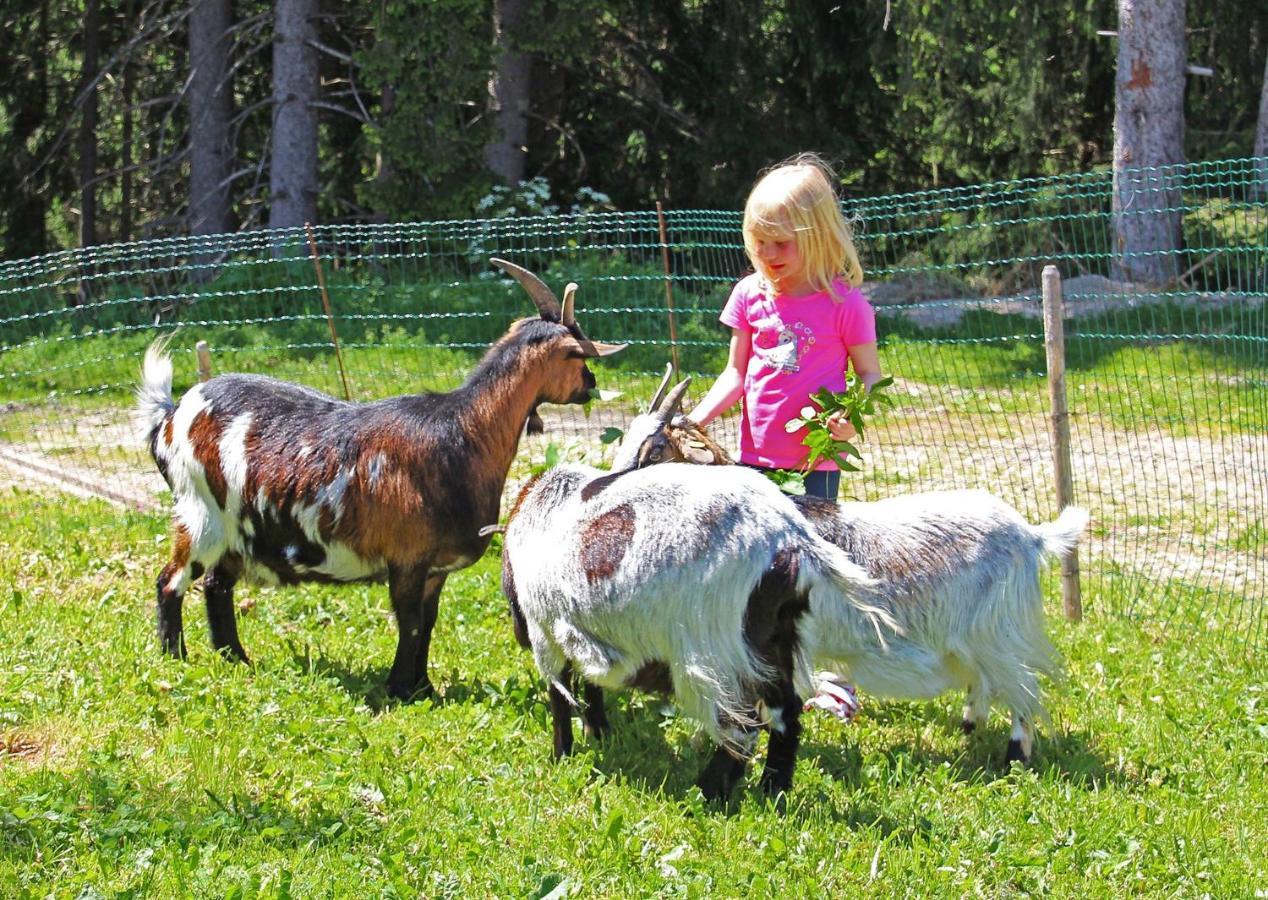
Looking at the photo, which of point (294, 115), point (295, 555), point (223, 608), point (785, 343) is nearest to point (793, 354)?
point (785, 343)

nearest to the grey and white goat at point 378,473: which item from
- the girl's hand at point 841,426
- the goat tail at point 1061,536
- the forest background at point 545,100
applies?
the girl's hand at point 841,426

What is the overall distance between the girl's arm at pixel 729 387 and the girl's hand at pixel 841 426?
0.25 meters

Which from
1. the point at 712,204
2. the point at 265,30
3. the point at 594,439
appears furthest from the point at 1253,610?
the point at 265,30

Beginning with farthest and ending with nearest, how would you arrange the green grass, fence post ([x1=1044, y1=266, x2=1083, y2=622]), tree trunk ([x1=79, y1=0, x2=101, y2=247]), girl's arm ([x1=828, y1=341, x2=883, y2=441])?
tree trunk ([x1=79, y1=0, x2=101, y2=247]), fence post ([x1=1044, y1=266, x2=1083, y2=622]), girl's arm ([x1=828, y1=341, x2=883, y2=441]), the green grass

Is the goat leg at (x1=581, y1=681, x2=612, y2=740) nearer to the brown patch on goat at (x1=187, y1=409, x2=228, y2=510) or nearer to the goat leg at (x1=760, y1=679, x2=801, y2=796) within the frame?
the goat leg at (x1=760, y1=679, x2=801, y2=796)

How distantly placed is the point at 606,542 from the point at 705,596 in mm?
341

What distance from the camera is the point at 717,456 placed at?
4824 millimetres

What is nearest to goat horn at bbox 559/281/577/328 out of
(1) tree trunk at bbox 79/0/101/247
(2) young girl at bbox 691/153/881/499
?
(2) young girl at bbox 691/153/881/499

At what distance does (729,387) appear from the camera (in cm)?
480

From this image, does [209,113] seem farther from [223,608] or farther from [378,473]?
[378,473]

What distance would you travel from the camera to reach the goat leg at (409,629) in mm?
5176

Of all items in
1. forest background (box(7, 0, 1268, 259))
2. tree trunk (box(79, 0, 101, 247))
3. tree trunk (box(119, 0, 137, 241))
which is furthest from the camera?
tree trunk (box(119, 0, 137, 241))

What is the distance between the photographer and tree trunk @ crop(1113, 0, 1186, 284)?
13078 mm

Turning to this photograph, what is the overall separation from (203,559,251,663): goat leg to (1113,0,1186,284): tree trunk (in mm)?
9681
